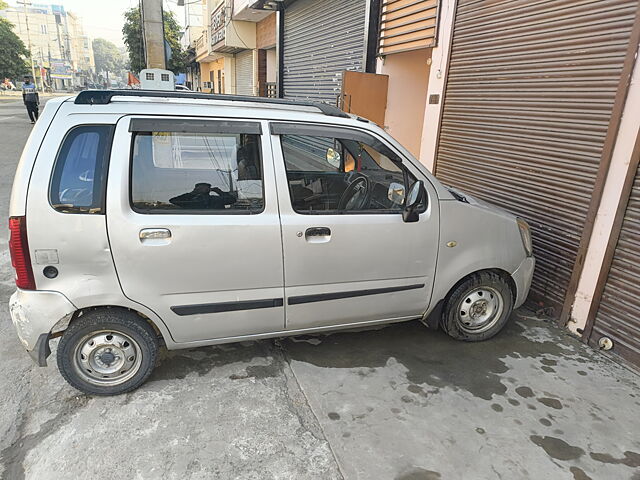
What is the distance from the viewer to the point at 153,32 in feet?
30.8

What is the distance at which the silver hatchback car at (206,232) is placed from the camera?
2422mm

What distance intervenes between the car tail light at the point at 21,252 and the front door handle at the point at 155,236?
0.61 metres

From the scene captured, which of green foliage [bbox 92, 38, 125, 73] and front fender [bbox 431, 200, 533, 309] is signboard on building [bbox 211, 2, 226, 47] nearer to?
front fender [bbox 431, 200, 533, 309]

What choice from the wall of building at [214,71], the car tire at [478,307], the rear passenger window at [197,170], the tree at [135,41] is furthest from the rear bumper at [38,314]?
the tree at [135,41]

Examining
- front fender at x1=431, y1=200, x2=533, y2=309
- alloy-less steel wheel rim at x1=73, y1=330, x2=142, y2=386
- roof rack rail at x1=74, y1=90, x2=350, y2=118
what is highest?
roof rack rail at x1=74, y1=90, x2=350, y2=118

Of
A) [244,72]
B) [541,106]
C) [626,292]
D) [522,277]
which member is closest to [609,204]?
[626,292]

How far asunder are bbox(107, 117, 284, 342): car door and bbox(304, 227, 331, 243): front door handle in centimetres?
20

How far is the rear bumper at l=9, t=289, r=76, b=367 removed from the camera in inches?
96.6

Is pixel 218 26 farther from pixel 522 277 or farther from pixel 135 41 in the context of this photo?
pixel 522 277

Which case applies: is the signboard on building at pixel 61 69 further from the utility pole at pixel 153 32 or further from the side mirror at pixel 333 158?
the side mirror at pixel 333 158

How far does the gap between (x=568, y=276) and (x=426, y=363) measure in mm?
1665

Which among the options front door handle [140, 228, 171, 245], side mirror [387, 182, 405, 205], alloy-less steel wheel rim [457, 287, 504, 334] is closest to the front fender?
alloy-less steel wheel rim [457, 287, 504, 334]

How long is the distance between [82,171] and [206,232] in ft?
2.52

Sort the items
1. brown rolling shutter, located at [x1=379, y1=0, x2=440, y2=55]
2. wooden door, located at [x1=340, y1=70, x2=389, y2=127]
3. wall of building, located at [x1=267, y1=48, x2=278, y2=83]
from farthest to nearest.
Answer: wall of building, located at [x1=267, y1=48, x2=278, y2=83] < wooden door, located at [x1=340, y1=70, x2=389, y2=127] < brown rolling shutter, located at [x1=379, y1=0, x2=440, y2=55]
